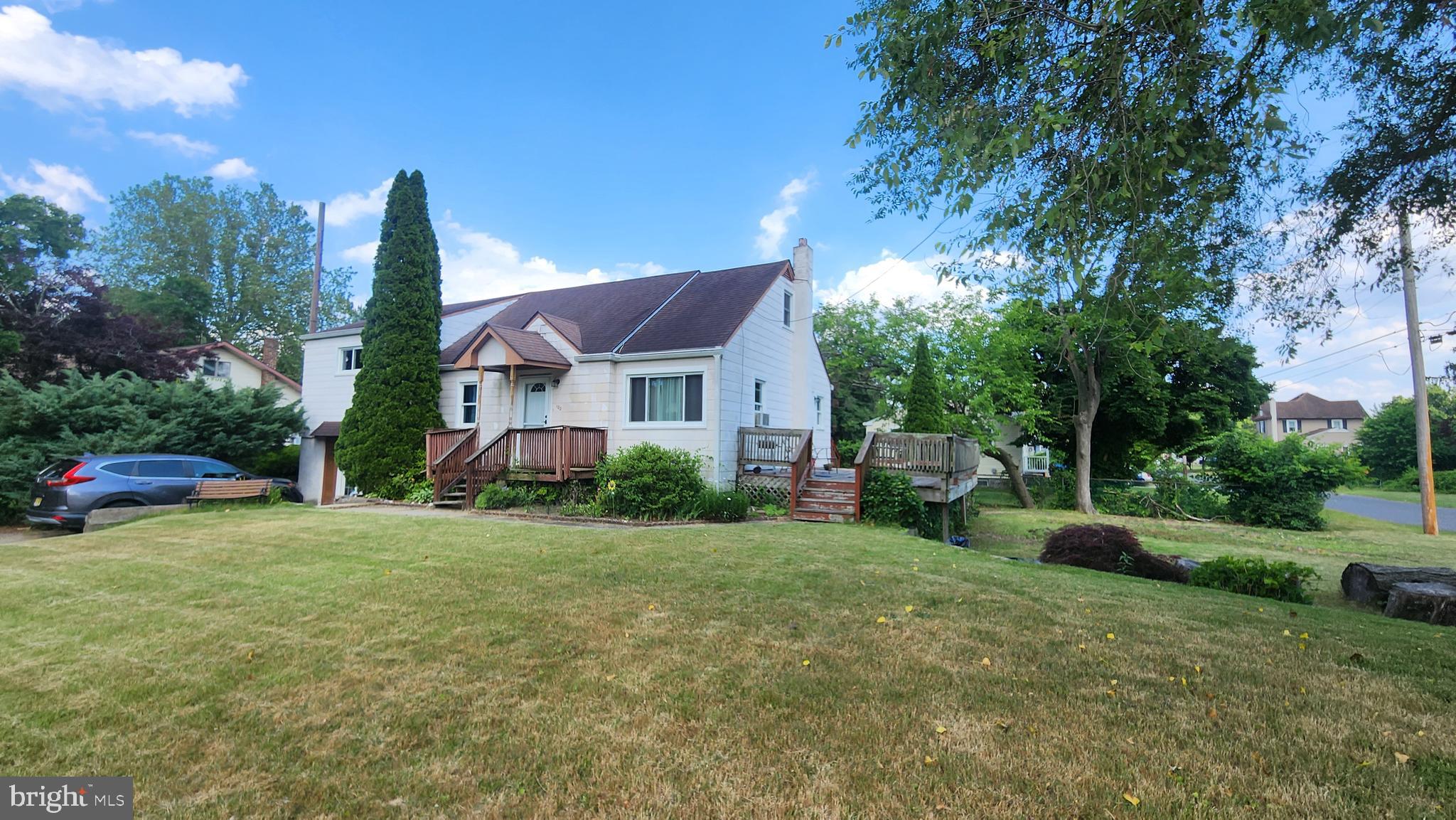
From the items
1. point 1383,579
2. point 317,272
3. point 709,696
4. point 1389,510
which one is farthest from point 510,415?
point 1389,510

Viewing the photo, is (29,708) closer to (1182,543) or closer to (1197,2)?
(1197,2)

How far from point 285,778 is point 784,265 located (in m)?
17.4

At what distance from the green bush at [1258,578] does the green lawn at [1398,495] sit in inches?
1018

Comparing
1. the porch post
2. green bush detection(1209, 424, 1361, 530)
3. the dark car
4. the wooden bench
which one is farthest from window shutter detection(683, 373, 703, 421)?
green bush detection(1209, 424, 1361, 530)

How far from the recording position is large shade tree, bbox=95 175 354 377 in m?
36.6

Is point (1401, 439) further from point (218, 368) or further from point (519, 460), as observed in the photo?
point (218, 368)

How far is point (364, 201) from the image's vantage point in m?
30.0

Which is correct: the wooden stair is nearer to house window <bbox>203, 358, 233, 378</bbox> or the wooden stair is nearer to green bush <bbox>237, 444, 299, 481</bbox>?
green bush <bbox>237, 444, 299, 481</bbox>

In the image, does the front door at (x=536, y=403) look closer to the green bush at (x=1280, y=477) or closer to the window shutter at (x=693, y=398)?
the window shutter at (x=693, y=398)

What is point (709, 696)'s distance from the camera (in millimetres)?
3529

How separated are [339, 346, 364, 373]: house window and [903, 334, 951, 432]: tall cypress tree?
60.4ft

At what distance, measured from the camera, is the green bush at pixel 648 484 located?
12867 mm

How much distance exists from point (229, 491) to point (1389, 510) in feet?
130

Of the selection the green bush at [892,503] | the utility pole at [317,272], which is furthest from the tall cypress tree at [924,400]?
the utility pole at [317,272]
